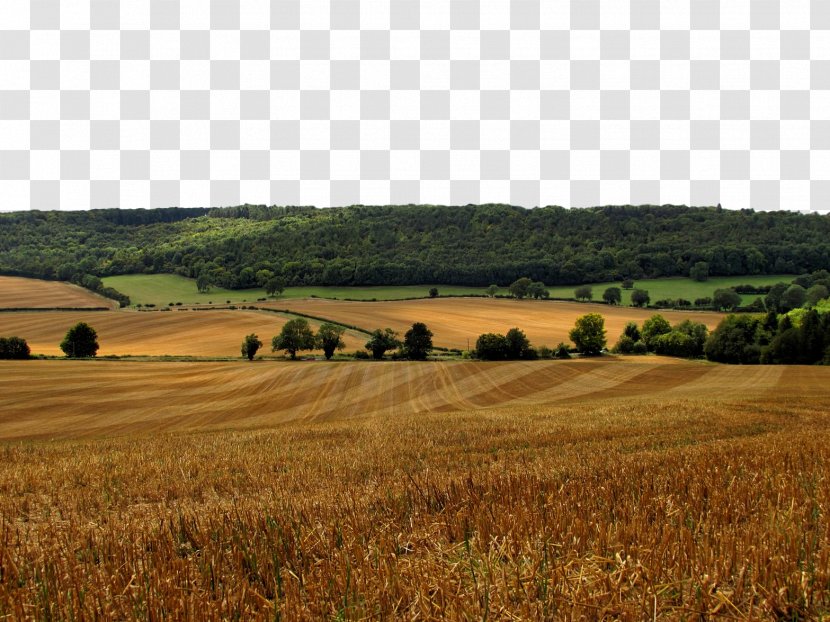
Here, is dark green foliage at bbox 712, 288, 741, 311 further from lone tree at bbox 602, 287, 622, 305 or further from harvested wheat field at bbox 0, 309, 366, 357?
harvested wheat field at bbox 0, 309, 366, 357

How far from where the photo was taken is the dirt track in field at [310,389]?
39250mm

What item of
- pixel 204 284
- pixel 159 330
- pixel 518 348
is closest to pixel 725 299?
pixel 518 348

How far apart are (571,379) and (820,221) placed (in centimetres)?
14471

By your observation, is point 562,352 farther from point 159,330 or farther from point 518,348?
point 159,330

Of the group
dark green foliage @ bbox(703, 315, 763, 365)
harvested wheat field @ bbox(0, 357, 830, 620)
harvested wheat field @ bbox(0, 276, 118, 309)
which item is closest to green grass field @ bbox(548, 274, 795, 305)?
dark green foliage @ bbox(703, 315, 763, 365)

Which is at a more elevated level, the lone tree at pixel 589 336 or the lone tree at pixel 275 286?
the lone tree at pixel 275 286

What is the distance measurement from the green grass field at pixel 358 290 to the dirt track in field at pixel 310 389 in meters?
62.9

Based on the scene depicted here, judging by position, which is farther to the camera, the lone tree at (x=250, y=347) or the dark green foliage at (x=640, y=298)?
the dark green foliage at (x=640, y=298)

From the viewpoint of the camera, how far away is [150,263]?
150 m

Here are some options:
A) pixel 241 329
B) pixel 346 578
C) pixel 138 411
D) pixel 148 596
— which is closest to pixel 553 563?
pixel 346 578

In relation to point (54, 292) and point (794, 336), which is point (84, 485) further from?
point (54, 292)

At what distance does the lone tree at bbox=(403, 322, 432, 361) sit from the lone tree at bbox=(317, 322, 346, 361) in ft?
30.2

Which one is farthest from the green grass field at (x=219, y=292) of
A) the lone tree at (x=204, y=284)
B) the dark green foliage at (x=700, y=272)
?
the dark green foliage at (x=700, y=272)

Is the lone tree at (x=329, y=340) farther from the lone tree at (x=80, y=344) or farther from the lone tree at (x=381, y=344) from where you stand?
the lone tree at (x=80, y=344)
